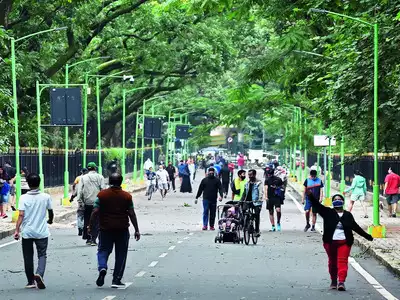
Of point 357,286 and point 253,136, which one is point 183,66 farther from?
point 253,136

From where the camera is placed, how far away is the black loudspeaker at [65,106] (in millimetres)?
45312

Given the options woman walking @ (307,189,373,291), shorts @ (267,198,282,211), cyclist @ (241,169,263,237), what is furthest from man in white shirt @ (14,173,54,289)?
shorts @ (267,198,282,211)

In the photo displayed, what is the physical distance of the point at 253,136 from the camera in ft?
539

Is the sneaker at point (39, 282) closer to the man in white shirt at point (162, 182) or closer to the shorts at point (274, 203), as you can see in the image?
the shorts at point (274, 203)

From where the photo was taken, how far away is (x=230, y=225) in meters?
27.8

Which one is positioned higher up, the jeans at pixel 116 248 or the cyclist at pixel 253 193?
the cyclist at pixel 253 193

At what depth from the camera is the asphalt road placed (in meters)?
16.4

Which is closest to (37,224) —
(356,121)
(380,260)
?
(380,260)

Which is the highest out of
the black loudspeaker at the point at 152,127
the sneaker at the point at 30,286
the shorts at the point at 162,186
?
the black loudspeaker at the point at 152,127

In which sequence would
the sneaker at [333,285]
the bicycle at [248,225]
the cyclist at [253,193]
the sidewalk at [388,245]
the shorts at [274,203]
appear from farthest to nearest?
the shorts at [274,203], the cyclist at [253,193], the bicycle at [248,225], the sidewalk at [388,245], the sneaker at [333,285]

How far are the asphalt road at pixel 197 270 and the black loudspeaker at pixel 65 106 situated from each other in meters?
12.7

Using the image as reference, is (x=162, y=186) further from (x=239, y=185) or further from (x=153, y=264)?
(x=153, y=264)

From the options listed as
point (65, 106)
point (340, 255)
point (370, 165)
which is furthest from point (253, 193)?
point (370, 165)

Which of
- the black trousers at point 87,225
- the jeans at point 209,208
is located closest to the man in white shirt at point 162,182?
the jeans at point 209,208
